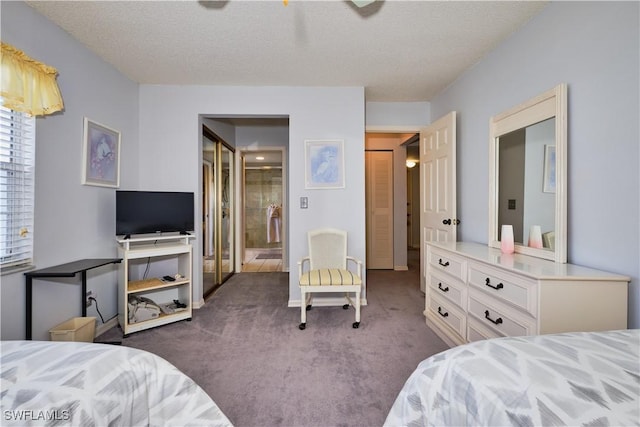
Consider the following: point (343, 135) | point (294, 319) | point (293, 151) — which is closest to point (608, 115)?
point (343, 135)

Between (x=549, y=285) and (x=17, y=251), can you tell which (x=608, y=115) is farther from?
(x=17, y=251)

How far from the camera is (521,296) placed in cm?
150

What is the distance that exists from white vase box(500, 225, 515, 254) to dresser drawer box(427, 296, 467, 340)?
1.94 ft

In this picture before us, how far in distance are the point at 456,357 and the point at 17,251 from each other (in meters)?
2.59

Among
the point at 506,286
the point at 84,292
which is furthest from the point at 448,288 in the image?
the point at 84,292

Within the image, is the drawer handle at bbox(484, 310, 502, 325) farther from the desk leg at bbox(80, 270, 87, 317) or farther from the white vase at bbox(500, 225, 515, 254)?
the desk leg at bbox(80, 270, 87, 317)

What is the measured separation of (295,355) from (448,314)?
4.22 ft

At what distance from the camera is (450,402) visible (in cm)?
82

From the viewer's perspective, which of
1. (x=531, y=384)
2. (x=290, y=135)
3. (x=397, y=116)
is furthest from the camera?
(x=397, y=116)

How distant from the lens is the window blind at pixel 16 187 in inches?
66.6

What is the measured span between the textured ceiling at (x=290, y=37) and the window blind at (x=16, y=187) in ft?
2.85

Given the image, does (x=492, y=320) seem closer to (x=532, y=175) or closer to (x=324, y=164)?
(x=532, y=175)

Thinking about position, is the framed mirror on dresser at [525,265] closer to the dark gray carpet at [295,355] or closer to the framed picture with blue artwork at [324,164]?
the dark gray carpet at [295,355]

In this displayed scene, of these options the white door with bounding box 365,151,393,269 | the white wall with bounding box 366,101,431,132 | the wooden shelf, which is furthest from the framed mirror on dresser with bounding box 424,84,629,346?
the wooden shelf
